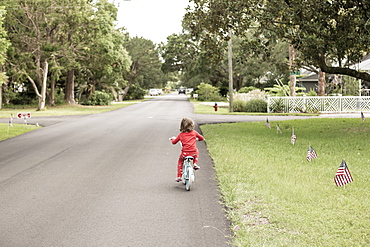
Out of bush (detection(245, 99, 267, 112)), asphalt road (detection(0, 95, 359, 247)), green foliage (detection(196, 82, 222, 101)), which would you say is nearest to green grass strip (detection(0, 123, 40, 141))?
asphalt road (detection(0, 95, 359, 247))

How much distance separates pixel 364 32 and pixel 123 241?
38.2 feet

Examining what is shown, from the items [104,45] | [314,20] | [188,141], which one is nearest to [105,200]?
[188,141]

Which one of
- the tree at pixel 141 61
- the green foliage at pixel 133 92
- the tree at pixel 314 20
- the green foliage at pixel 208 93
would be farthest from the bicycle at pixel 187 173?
the green foliage at pixel 133 92

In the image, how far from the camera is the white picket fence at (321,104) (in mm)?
28672

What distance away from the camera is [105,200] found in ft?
21.4

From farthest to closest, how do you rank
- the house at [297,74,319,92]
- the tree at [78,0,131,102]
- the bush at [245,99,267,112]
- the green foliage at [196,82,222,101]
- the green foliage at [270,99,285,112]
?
the green foliage at [196,82,222,101] → the house at [297,74,319,92] → the tree at [78,0,131,102] → the bush at [245,99,267,112] → the green foliage at [270,99,285,112]

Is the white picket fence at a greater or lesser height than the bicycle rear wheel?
greater

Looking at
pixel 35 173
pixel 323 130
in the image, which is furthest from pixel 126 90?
pixel 35 173

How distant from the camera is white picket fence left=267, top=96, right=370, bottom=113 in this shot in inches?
1129

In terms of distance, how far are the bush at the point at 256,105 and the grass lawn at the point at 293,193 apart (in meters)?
17.3

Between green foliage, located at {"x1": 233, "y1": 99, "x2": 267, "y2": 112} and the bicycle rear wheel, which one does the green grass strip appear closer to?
the bicycle rear wheel

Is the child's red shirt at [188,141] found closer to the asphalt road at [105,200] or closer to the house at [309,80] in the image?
the asphalt road at [105,200]

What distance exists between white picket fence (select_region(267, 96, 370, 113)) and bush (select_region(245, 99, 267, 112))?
104cm

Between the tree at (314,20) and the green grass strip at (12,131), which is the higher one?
the tree at (314,20)
